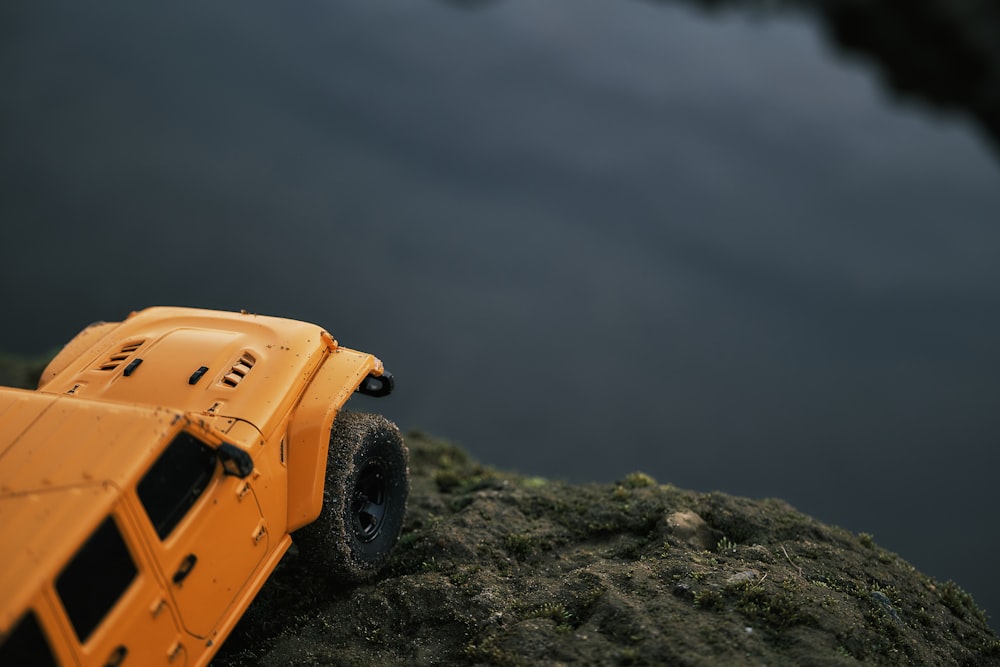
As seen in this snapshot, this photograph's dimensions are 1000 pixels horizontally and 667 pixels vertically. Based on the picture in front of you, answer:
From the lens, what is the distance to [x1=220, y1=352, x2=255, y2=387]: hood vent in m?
5.94

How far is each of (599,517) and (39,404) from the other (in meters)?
4.40

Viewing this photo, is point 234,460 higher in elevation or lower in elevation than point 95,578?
higher

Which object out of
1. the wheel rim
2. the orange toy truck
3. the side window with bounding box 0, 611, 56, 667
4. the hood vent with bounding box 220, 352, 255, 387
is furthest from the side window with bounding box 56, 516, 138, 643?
the wheel rim

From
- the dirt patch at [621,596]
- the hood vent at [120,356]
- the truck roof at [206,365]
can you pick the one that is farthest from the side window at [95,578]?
the hood vent at [120,356]

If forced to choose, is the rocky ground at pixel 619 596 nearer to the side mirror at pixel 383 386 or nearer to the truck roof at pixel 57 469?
the side mirror at pixel 383 386

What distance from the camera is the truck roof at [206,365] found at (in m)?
5.77

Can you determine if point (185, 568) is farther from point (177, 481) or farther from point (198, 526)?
point (177, 481)

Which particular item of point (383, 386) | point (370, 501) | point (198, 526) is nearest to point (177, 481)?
point (198, 526)

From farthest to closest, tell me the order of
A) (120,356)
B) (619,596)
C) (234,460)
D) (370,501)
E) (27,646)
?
1. (370,501)
2. (120,356)
3. (619,596)
4. (234,460)
5. (27,646)

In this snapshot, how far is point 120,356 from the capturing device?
6.24 m

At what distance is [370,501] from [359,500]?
149 millimetres

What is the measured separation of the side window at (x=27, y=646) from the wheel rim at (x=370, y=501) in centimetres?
249

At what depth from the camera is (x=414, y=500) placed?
26.7ft

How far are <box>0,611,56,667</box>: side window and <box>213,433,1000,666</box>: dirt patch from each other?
183 cm
